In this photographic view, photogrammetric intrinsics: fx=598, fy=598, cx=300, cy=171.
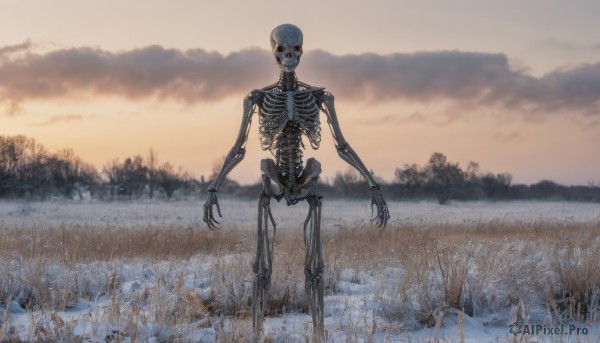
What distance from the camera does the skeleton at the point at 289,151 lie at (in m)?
5.67

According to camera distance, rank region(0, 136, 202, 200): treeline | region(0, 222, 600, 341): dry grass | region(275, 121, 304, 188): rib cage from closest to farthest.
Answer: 1. region(275, 121, 304, 188): rib cage
2. region(0, 222, 600, 341): dry grass
3. region(0, 136, 202, 200): treeline

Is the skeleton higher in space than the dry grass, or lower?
higher

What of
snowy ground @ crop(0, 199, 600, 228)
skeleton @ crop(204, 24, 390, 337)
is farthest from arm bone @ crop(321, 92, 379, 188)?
snowy ground @ crop(0, 199, 600, 228)

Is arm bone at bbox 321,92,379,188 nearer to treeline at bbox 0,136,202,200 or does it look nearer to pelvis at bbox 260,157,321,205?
pelvis at bbox 260,157,321,205

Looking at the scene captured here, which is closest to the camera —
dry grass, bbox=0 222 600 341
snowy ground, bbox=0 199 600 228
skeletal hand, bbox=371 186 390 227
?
skeletal hand, bbox=371 186 390 227

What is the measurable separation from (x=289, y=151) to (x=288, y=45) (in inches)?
39.7

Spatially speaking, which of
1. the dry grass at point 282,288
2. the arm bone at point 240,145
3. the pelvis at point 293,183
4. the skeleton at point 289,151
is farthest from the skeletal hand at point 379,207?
the arm bone at point 240,145

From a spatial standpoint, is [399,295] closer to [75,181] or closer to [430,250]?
[430,250]

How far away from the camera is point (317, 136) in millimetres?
5832

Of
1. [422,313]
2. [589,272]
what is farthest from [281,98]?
[589,272]

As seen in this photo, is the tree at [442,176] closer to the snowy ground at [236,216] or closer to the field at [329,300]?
the snowy ground at [236,216]

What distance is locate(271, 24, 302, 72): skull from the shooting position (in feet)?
18.5

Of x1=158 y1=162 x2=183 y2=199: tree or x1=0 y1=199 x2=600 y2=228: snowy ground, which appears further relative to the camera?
x1=158 y1=162 x2=183 y2=199: tree

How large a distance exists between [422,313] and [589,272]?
6.94ft
